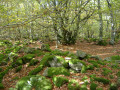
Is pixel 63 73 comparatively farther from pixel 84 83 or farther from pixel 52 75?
pixel 84 83

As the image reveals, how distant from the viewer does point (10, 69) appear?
21.3ft

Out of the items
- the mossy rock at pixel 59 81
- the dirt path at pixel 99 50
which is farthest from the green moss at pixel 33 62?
the dirt path at pixel 99 50

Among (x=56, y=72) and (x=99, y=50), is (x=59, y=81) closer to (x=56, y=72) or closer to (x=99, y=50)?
(x=56, y=72)

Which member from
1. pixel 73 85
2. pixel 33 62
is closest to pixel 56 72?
pixel 73 85

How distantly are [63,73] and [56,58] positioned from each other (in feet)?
4.48

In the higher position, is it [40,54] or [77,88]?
[40,54]

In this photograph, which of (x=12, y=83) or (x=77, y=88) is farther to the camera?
(x=12, y=83)

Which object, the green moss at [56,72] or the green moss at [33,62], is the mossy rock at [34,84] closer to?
the green moss at [56,72]

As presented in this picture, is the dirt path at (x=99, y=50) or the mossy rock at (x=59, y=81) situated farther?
the dirt path at (x=99, y=50)

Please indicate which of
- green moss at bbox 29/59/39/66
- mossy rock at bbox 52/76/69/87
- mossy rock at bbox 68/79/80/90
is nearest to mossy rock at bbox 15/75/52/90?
mossy rock at bbox 52/76/69/87

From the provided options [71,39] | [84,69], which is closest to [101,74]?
[84,69]

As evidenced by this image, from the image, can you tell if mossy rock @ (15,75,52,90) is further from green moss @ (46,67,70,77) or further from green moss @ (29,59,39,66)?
green moss @ (29,59,39,66)

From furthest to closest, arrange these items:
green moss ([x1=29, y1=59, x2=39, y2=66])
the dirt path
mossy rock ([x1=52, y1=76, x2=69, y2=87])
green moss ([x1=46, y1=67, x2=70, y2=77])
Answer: the dirt path
green moss ([x1=29, y1=59, x2=39, y2=66])
green moss ([x1=46, y1=67, x2=70, y2=77])
mossy rock ([x1=52, y1=76, x2=69, y2=87])

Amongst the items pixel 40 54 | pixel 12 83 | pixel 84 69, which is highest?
pixel 40 54
